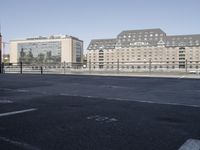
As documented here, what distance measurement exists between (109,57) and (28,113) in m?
130

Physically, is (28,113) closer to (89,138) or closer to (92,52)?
(89,138)

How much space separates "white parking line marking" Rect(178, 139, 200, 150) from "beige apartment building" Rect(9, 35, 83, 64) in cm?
13380

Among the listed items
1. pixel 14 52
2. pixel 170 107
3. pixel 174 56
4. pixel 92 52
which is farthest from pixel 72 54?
pixel 170 107

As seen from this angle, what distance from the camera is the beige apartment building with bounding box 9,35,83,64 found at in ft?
454

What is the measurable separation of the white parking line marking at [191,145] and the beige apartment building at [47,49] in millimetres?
133802

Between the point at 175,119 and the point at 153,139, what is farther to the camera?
the point at 175,119

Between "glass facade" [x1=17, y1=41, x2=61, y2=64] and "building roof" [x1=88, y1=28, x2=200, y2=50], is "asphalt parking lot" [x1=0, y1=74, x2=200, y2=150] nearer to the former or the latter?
"building roof" [x1=88, y1=28, x2=200, y2=50]

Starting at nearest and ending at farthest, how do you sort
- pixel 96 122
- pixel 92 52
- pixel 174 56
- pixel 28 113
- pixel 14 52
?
pixel 96 122, pixel 28 113, pixel 174 56, pixel 92 52, pixel 14 52

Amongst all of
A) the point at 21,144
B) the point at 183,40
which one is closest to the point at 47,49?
the point at 183,40

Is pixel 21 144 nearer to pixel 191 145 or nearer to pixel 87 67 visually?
pixel 191 145

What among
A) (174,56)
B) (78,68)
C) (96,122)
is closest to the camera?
(96,122)

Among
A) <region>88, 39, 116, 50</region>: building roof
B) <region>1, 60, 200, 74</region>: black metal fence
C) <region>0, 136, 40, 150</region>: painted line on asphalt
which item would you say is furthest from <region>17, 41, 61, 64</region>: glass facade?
<region>0, 136, 40, 150</region>: painted line on asphalt

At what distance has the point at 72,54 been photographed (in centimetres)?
13950

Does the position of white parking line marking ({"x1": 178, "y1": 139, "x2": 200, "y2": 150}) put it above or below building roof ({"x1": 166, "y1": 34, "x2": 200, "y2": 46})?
below
